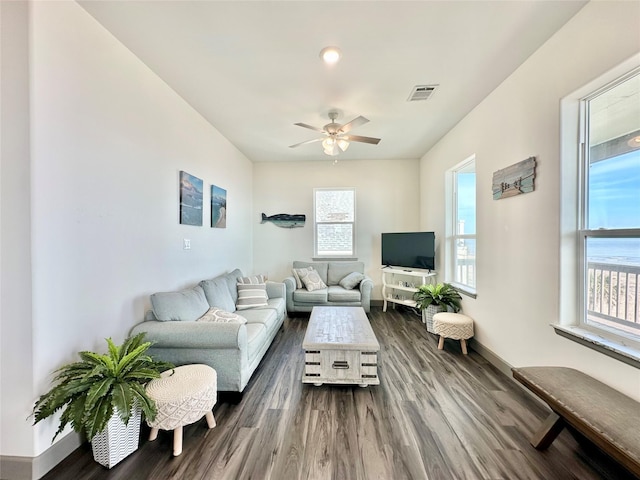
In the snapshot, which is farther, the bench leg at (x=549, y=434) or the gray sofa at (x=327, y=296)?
the gray sofa at (x=327, y=296)

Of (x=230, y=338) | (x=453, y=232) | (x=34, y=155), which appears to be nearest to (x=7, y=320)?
(x=34, y=155)

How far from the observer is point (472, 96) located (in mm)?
2729

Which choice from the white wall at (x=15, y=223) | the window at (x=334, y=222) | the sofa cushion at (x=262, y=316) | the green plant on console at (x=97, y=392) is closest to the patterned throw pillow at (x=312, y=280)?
the window at (x=334, y=222)

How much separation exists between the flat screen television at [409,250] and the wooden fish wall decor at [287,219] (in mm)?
1663

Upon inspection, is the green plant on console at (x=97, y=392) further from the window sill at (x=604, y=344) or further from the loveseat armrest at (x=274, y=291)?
the window sill at (x=604, y=344)

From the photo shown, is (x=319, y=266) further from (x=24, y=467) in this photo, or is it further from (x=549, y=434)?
(x=24, y=467)

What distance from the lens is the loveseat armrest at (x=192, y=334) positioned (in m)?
1.96

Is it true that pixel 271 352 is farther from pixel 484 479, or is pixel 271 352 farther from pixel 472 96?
pixel 472 96

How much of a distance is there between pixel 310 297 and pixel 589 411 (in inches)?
134

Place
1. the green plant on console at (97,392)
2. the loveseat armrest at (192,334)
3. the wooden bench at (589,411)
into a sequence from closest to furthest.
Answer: the wooden bench at (589,411) → the green plant on console at (97,392) → the loveseat armrest at (192,334)

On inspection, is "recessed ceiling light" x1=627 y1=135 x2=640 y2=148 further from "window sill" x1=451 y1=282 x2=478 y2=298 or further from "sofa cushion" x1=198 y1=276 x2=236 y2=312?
"sofa cushion" x1=198 y1=276 x2=236 y2=312

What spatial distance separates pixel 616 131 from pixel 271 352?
3.50 meters

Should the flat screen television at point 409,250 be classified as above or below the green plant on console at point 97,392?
above

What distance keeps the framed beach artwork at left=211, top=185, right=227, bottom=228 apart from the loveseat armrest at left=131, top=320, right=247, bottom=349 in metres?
1.77
